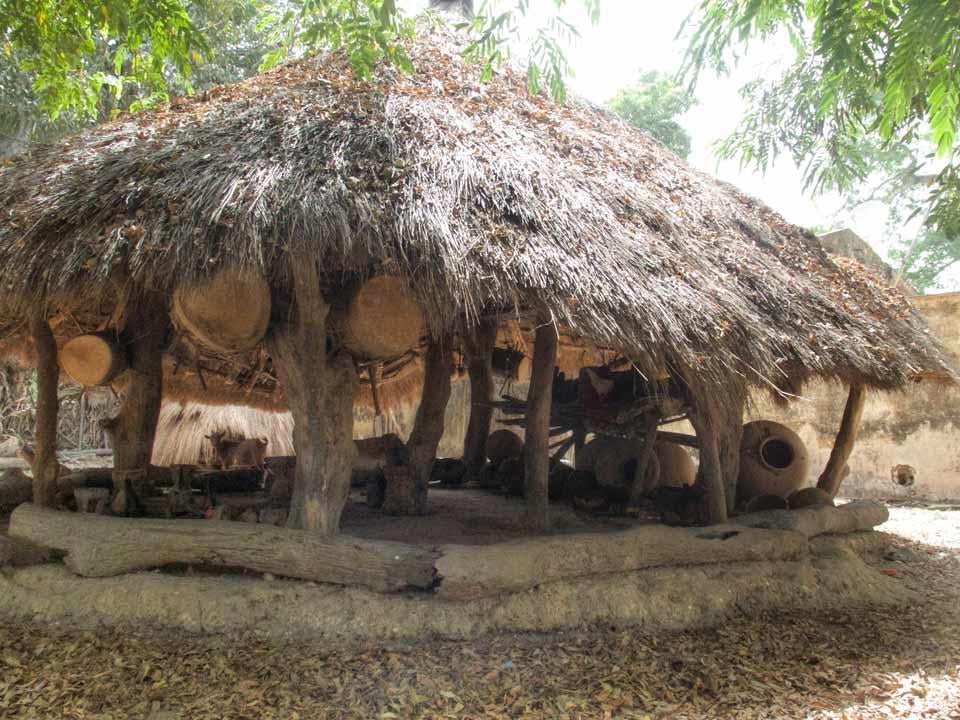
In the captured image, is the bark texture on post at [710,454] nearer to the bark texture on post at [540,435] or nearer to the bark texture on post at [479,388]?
the bark texture on post at [540,435]

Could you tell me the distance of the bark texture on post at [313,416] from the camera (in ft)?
13.0

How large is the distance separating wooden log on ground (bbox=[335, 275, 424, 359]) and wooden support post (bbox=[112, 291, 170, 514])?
1627 millimetres

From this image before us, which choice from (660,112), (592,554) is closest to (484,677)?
(592,554)

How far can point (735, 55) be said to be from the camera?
4.04m

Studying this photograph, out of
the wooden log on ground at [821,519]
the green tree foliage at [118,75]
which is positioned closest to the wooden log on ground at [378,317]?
the wooden log on ground at [821,519]

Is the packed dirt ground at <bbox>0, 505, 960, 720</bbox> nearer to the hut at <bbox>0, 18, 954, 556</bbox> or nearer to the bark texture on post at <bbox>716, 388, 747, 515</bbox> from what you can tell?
the hut at <bbox>0, 18, 954, 556</bbox>

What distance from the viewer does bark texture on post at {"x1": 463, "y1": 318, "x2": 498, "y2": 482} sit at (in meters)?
5.95

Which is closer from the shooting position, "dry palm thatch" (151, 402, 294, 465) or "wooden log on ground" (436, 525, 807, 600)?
"wooden log on ground" (436, 525, 807, 600)

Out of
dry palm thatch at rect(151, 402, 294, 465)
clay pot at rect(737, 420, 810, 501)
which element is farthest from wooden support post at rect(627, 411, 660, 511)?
dry palm thatch at rect(151, 402, 294, 465)

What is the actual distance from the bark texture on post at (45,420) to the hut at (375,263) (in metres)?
0.01

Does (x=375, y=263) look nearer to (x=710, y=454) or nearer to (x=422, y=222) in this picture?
(x=422, y=222)

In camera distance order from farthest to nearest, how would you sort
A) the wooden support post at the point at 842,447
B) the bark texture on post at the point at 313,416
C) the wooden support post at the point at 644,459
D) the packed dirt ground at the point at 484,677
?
the wooden support post at the point at 842,447, the wooden support post at the point at 644,459, the bark texture on post at the point at 313,416, the packed dirt ground at the point at 484,677

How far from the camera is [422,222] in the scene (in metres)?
3.61

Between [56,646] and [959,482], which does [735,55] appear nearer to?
[56,646]
